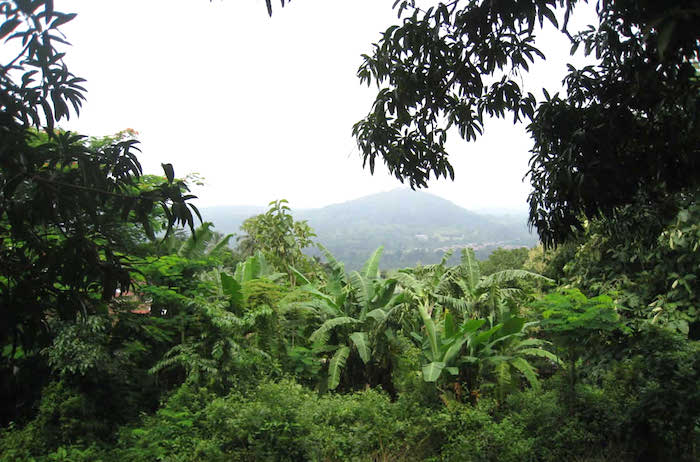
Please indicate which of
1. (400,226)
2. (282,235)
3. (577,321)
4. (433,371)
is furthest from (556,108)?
(400,226)

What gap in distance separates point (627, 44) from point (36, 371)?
7189 millimetres

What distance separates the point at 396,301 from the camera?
730cm

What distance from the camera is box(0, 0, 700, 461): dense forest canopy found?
199 cm

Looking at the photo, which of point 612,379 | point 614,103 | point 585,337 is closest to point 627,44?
point 614,103

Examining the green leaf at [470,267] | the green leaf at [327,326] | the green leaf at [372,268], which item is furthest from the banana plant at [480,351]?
the green leaf at [372,268]

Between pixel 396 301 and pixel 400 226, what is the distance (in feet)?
321

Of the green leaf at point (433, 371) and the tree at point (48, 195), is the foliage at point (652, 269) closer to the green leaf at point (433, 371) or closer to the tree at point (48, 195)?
the green leaf at point (433, 371)

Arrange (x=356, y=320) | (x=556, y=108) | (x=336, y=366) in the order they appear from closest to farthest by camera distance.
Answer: (x=556, y=108)
(x=336, y=366)
(x=356, y=320)

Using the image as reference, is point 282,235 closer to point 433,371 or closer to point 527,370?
point 433,371

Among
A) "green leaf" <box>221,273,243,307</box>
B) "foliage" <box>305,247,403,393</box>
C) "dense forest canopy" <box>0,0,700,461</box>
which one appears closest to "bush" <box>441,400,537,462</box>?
"dense forest canopy" <box>0,0,700,461</box>

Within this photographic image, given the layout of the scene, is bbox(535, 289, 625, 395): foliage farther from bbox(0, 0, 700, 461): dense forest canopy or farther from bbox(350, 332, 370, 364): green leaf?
bbox(350, 332, 370, 364): green leaf

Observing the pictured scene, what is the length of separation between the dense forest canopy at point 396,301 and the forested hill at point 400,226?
1835 inches

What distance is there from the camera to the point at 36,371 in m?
5.72

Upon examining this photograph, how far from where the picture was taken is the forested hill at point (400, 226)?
224 ft
